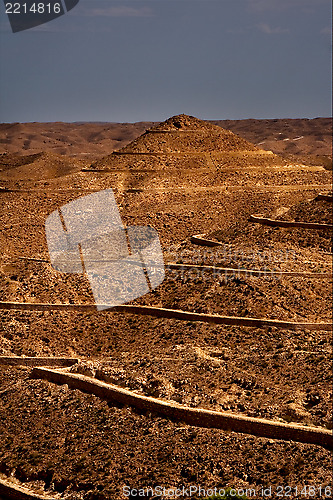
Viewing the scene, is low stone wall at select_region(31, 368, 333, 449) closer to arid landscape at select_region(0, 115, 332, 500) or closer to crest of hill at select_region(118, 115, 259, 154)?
arid landscape at select_region(0, 115, 332, 500)

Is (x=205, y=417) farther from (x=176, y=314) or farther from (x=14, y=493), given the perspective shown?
(x=176, y=314)

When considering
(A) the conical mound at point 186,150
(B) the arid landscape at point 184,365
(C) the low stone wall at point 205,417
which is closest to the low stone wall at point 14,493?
(B) the arid landscape at point 184,365

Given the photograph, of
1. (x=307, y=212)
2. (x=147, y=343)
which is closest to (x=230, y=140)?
(x=307, y=212)

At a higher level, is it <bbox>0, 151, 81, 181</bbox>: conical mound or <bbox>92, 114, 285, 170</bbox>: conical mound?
<bbox>92, 114, 285, 170</bbox>: conical mound

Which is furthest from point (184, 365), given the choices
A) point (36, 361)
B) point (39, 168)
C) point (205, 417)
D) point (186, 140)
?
point (39, 168)

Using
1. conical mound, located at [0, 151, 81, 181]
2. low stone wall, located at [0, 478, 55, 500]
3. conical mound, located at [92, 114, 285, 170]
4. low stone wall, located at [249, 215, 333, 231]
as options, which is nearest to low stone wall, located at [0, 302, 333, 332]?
low stone wall, located at [249, 215, 333, 231]

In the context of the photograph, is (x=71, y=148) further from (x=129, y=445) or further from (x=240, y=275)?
(x=129, y=445)
